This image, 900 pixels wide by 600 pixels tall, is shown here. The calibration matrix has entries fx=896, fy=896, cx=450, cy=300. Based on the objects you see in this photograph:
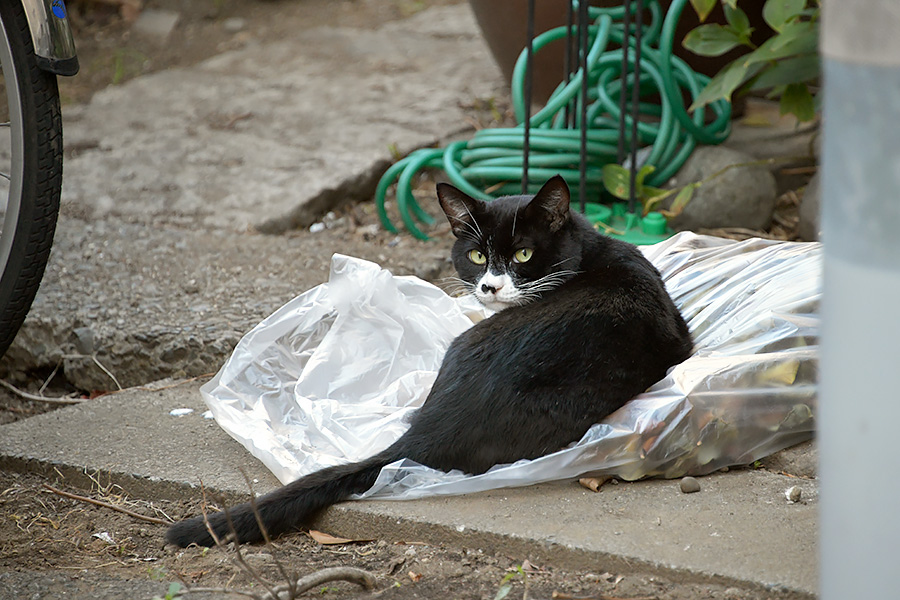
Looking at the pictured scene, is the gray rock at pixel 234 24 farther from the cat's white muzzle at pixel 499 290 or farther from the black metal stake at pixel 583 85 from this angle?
the cat's white muzzle at pixel 499 290

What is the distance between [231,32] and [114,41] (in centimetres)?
69

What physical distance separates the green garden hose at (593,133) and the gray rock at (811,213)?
445mm

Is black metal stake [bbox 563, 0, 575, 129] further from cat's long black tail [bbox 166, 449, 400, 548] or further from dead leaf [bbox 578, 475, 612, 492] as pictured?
cat's long black tail [bbox 166, 449, 400, 548]

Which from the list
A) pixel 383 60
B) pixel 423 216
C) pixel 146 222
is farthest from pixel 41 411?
pixel 383 60

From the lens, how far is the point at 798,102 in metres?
2.89

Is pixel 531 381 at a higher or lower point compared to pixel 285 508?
higher

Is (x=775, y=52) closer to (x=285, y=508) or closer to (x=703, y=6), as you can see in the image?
(x=703, y=6)

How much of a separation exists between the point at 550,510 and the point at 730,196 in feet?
5.70

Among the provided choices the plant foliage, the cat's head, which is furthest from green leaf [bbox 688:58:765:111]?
the cat's head

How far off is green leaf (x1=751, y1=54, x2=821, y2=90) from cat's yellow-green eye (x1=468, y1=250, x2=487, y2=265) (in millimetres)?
1261

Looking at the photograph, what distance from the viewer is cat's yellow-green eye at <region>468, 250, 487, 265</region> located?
2105 mm

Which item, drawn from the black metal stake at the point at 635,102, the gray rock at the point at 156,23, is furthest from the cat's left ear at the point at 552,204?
the gray rock at the point at 156,23

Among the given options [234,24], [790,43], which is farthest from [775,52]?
[234,24]

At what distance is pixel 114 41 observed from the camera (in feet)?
17.6
